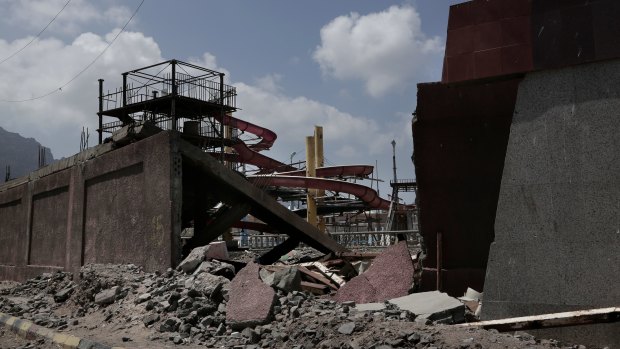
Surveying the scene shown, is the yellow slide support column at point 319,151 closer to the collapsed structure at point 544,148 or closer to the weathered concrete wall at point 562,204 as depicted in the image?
the collapsed structure at point 544,148

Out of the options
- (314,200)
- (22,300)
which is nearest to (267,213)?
(22,300)

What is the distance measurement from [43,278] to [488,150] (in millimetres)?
11873

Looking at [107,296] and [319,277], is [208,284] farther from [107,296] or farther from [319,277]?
[107,296]

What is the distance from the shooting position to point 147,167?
10562 millimetres

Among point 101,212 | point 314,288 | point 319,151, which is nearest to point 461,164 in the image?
point 314,288

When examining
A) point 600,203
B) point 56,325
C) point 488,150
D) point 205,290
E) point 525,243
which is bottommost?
point 56,325

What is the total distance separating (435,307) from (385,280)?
5.42 feet

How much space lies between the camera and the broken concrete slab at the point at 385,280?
7.31 meters

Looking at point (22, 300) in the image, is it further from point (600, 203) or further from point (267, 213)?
point (600, 203)

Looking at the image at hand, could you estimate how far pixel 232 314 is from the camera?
7094mm

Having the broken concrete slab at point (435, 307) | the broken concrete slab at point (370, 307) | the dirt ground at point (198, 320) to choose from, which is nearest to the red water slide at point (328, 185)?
the dirt ground at point (198, 320)

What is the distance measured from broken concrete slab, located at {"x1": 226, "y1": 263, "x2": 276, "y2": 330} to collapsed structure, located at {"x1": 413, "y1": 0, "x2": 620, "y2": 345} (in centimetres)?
254

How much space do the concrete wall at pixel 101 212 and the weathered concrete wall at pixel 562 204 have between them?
602 centimetres

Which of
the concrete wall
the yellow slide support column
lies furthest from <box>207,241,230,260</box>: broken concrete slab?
the yellow slide support column
